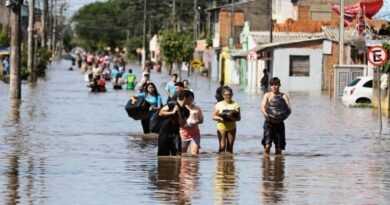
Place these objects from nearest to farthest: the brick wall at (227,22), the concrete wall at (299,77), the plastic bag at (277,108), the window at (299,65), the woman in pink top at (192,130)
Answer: the woman in pink top at (192,130) < the plastic bag at (277,108) < the concrete wall at (299,77) < the window at (299,65) < the brick wall at (227,22)

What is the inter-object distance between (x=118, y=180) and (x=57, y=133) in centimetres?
1026

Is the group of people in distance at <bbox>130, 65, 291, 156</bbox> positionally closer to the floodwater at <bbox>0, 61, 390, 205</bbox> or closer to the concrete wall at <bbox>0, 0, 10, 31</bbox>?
the floodwater at <bbox>0, 61, 390, 205</bbox>


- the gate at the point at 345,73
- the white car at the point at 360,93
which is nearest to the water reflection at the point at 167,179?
the white car at the point at 360,93

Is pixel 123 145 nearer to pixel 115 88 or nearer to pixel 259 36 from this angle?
pixel 115 88

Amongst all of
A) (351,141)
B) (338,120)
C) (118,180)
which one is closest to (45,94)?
(338,120)

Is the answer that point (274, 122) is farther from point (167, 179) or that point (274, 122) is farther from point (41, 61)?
point (41, 61)

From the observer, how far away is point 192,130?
66.4ft

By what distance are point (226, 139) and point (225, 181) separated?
465 centimetres

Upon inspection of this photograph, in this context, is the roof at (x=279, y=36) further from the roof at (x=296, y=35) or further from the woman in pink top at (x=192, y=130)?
the woman in pink top at (x=192, y=130)

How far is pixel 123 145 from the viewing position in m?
23.5

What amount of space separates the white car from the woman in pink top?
26281 mm

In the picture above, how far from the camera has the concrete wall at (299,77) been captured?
70688 millimetres

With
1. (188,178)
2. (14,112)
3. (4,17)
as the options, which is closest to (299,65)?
(14,112)

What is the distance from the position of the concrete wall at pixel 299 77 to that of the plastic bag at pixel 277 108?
50.1 m
